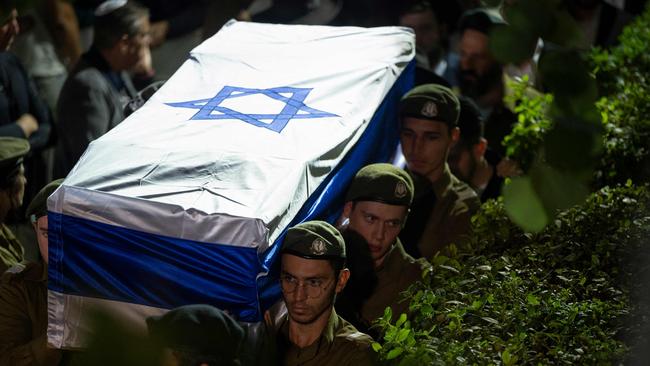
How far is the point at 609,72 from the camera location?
224 inches

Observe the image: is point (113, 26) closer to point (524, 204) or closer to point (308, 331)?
point (308, 331)

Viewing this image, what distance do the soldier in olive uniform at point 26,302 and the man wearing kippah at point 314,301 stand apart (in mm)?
860

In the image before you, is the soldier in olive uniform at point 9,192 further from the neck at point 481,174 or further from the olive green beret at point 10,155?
the neck at point 481,174

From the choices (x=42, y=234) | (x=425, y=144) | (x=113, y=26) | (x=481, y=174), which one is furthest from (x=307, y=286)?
(x=113, y=26)

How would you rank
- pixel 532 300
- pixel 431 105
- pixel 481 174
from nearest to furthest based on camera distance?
pixel 532 300 → pixel 431 105 → pixel 481 174

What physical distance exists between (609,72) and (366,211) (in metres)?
2.23

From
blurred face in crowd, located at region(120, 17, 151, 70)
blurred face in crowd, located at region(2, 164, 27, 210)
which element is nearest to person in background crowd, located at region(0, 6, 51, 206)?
blurred face in crowd, located at region(120, 17, 151, 70)

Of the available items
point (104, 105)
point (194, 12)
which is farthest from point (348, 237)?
point (194, 12)

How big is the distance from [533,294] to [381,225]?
0.81m

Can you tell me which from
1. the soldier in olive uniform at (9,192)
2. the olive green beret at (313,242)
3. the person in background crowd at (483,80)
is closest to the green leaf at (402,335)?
the olive green beret at (313,242)

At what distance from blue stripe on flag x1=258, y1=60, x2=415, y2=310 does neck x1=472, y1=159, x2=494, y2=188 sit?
19.9 inches

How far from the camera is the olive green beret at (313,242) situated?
136 inches

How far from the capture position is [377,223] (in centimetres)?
409

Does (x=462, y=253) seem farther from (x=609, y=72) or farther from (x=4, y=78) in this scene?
(x=4, y=78)
